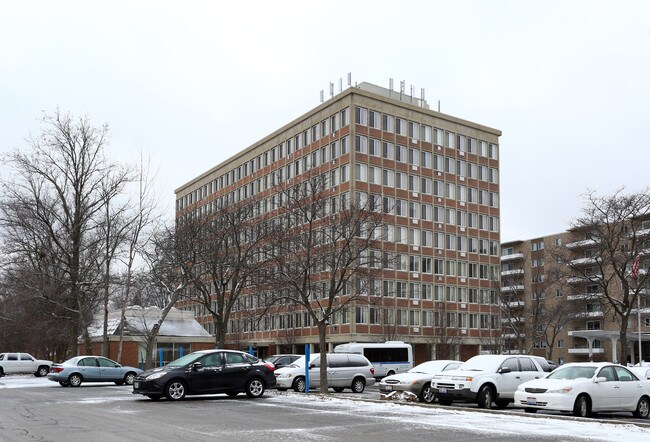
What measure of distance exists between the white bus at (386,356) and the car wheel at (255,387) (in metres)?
21.1

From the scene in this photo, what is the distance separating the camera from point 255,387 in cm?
2428

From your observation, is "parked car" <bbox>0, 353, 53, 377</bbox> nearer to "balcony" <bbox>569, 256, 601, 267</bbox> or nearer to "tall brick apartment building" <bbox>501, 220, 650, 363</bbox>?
"balcony" <bbox>569, 256, 601, 267</bbox>

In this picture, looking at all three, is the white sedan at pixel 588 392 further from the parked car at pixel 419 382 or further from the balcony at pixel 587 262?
the balcony at pixel 587 262

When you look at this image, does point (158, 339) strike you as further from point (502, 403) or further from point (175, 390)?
point (502, 403)

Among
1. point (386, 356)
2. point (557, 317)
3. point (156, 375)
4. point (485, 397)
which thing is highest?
point (557, 317)

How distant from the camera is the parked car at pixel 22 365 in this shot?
157 ft

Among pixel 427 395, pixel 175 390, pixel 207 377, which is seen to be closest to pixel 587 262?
pixel 427 395

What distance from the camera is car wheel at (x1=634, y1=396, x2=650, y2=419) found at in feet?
62.5

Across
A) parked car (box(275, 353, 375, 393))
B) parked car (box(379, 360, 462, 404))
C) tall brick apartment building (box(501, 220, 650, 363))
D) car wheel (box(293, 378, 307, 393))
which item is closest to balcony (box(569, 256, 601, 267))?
tall brick apartment building (box(501, 220, 650, 363))

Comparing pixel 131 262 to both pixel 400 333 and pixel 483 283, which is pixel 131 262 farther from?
pixel 483 283

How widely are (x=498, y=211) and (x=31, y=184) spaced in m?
56.3

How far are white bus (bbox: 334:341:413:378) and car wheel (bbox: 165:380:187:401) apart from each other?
75.6ft

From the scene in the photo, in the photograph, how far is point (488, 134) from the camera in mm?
86938

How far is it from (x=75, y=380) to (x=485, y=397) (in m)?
21.7
